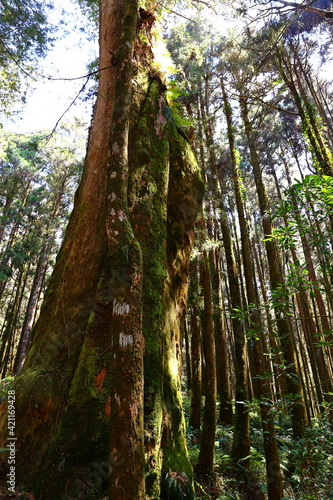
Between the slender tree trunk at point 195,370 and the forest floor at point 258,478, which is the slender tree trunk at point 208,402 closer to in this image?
the forest floor at point 258,478

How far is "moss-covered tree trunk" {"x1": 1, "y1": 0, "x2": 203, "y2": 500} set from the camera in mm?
2299

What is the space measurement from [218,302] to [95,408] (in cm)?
933

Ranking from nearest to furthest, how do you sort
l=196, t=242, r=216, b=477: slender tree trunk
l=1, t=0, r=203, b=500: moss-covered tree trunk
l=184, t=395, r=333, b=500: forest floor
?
l=1, t=0, r=203, b=500: moss-covered tree trunk < l=184, t=395, r=333, b=500: forest floor < l=196, t=242, r=216, b=477: slender tree trunk

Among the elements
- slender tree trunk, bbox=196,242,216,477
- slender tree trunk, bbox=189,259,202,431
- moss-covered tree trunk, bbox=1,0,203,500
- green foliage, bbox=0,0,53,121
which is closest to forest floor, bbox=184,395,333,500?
slender tree trunk, bbox=196,242,216,477

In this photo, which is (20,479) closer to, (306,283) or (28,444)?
(28,444)

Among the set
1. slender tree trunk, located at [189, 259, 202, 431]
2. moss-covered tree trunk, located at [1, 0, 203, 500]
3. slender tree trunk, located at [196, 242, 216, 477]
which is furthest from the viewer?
slender tree trunk, located at [189, 259, 202, 431]

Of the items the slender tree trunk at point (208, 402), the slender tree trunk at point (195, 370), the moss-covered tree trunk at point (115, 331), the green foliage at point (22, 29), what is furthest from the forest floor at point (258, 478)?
the green foliage at point (22, 29)

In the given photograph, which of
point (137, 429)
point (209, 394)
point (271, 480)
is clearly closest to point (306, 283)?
point (137, 429)

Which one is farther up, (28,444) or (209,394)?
(209,394)

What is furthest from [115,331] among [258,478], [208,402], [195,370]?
[195,370]

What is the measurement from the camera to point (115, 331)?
2.32 meters

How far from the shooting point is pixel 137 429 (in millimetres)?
2064

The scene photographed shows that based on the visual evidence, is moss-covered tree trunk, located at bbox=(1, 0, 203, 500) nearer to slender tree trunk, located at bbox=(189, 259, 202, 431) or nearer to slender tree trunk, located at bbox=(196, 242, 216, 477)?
slender tree trunk, located at bbox=(196, 242, 216, 477)

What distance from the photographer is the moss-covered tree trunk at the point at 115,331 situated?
2.30 m
